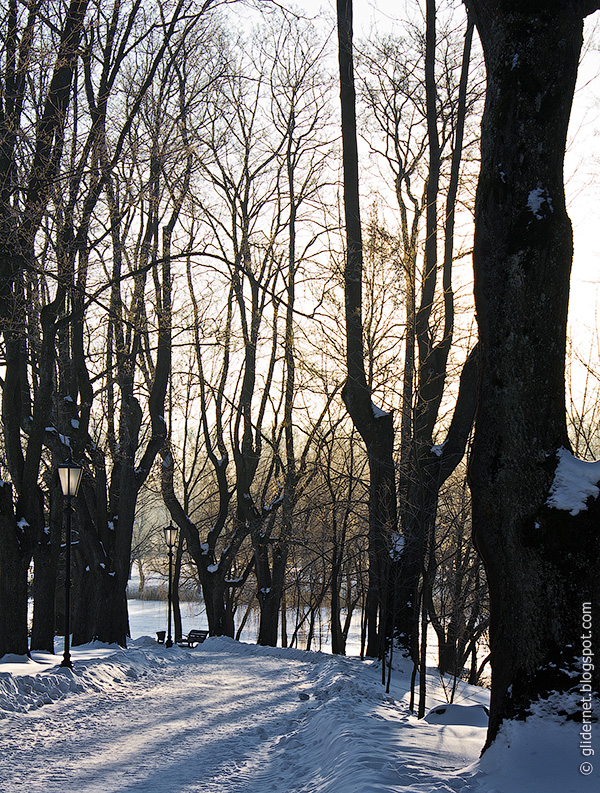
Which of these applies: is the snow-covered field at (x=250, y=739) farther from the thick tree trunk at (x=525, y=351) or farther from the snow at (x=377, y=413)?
the snow at (x=377, y=413)

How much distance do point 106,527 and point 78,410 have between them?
2971mm

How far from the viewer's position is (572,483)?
4.61 meters

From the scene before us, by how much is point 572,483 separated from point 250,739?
4.29 m

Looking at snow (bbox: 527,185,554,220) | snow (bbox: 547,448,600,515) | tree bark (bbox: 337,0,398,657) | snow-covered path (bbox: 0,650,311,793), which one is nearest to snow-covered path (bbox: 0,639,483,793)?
snow-covered path (bbox: 0,650,311,793)

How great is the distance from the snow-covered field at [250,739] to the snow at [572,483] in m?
1.27

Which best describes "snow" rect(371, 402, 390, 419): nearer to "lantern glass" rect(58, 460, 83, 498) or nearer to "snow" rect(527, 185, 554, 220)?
"lantern glass" rect(58, 460, 83, 498)

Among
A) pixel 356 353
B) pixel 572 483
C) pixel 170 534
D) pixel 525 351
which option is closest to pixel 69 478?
pixel 356 353

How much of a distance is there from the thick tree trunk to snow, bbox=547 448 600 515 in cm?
5

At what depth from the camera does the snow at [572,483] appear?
14.9ft

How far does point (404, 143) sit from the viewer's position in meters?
18.0

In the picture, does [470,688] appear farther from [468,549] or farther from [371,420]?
[371,420]

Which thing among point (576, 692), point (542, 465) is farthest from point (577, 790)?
point (542, 465)

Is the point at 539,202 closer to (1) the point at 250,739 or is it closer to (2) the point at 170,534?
(1) the point at 250,739

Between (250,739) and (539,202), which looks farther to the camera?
(250,739)
